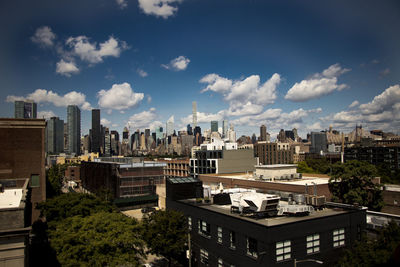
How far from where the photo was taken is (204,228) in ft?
117

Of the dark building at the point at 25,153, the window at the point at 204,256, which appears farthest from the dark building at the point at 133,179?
the window at the point at 204,256

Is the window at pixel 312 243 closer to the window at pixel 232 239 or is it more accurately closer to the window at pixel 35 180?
the window at pixel 232 239

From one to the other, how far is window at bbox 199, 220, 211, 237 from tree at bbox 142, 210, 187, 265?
6.80 feet

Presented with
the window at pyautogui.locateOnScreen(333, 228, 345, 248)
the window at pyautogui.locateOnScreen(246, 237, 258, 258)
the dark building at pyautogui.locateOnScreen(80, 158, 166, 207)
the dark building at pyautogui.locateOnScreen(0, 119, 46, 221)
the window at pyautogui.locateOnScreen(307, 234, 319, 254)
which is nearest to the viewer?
the window at pyautogui.locateOnScreen(246, 237, 258, 258)

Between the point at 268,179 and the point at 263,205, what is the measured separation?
36.1 metres

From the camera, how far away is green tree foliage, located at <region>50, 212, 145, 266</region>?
2902 centimetres

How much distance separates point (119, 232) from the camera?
31.6m

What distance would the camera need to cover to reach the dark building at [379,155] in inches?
5443

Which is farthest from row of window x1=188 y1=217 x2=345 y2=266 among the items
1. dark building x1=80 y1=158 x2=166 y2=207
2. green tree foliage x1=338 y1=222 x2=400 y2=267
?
dark building x1=80 y1=158 x2=166 y2=207

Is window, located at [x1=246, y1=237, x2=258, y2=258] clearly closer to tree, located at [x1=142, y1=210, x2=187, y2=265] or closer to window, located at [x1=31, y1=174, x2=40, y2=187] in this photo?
tree, located at [x1=142, y1=210, x2=187, y2=265]

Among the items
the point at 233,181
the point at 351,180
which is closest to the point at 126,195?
the point at 233,181

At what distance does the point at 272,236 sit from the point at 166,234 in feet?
47.1

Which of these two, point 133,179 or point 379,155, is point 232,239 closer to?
point 133,179

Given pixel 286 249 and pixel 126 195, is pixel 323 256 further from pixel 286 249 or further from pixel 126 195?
pixel 126 195
